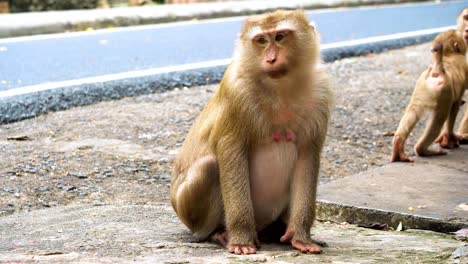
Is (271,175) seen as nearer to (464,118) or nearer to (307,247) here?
(307,247)

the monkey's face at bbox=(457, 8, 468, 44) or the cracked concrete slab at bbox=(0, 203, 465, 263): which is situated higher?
the monkey's face at bbox=(457, 8, 468, 44)

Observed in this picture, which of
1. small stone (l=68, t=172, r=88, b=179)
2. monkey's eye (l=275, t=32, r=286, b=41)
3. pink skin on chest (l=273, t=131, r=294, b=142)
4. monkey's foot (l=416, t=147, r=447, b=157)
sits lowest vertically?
monkey's foot (l=416, t=147, r=447, b=157)

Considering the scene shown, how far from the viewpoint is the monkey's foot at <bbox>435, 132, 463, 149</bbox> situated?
6.78 m

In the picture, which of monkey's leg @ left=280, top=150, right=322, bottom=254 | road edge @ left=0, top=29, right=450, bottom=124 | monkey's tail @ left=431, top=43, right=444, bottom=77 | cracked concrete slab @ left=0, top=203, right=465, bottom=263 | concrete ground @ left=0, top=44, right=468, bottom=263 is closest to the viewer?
cracked concrete slab @ left=0, top=203, right=465, bottom=263

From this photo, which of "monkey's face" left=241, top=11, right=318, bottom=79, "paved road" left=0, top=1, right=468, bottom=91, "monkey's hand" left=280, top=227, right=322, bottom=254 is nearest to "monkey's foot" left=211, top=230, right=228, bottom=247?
"monkey's hand" left=280, top=227, right=322, bottom=254

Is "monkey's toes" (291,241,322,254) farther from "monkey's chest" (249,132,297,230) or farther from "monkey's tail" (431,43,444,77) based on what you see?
"monkey's tail" (431,43,444,77)

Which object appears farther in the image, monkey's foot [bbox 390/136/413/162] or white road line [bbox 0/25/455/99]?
white road line [bbox 0/25/455/99]

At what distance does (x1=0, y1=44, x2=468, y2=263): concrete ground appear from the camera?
3805mm

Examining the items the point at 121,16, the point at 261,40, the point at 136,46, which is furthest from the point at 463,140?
the point at 121,16

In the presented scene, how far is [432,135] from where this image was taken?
21.2ft

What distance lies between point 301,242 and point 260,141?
19.0 inches

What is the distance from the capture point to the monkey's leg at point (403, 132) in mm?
6164

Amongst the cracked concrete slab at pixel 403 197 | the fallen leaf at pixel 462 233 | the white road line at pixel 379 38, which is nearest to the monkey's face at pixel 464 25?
the cracked concrete slab at pixel 403 197

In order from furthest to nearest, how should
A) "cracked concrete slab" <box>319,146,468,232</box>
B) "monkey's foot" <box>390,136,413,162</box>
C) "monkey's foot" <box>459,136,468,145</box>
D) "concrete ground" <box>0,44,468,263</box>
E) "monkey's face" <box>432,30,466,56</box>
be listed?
"monkey's foot" <box>459,136,468,145</box> < "monkey's face" <box>432,30,466,56</box> < "monkey's foot" <box>390,136,413,162</box> < "cracked concrete slab" <box>319,146,468,232</box> < "concrete ground" <box>0,44,468,263</box>
